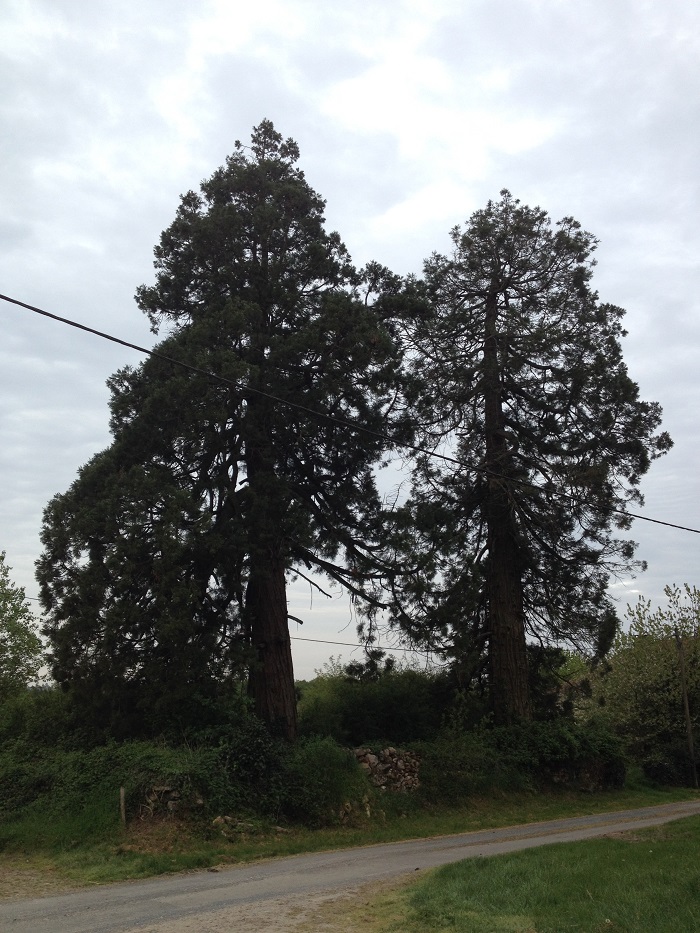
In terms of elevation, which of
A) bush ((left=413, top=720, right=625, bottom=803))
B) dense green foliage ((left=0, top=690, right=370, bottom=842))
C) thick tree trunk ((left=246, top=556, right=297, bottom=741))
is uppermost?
thick tree trunk ((left=246, top=556, right=297, bottom=741))

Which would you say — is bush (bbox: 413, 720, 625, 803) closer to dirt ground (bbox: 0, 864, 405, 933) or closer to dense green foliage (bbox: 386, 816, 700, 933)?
dense green foliage (bbox: 386, 816, 700, 933)

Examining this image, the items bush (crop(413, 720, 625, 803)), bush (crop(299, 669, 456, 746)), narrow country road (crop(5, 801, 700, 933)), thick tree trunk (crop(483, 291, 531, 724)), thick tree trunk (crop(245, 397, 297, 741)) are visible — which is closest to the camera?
narrow country road (crop(5, 801, 700, 933))

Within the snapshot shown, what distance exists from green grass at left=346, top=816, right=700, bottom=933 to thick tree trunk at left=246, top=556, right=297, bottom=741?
7.80m

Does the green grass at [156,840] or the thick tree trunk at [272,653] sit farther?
the thick tree trunk at [272,653]

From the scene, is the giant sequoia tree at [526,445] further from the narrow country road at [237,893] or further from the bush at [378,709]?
the narrow country road at [237,893]

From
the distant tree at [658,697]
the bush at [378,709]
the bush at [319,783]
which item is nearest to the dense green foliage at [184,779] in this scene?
the bush at [319,783]

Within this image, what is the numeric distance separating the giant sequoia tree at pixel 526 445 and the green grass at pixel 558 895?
10582 millimetres

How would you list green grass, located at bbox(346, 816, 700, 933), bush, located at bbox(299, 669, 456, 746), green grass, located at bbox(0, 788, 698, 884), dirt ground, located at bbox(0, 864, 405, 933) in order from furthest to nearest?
bush, located at bbox(299, 669, 456, 746) → green grass, located at bbox(0, 788, 698, 884) → dirt ground, located at bbox(0, 864, 405, 933) → green grass, located at bbox(346, 816, 700, 933)

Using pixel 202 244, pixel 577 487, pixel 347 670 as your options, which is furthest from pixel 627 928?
pixel 202 244

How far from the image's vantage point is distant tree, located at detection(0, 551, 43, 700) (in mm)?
27766

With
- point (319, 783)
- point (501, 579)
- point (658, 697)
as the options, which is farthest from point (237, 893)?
point (658, 697)

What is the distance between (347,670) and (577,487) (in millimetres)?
7914

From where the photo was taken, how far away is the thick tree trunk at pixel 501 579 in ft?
72.4

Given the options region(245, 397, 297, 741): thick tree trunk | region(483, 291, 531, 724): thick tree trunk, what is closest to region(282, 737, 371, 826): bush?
region(245, 397, 297, 741): thick tree trunk
